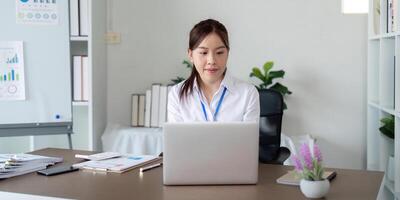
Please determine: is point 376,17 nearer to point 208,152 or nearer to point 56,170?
point 208,152

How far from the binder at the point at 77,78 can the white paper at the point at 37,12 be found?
0.39 metres

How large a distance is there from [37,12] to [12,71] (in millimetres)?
399

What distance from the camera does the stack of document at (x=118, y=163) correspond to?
166cm

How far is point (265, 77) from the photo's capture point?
3.26 metres

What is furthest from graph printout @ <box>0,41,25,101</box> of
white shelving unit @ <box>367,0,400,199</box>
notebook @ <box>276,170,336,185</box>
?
white shelving unit @ <box>367,0,400,199</box>

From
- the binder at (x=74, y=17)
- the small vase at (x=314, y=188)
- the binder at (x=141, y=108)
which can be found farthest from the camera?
the binder at (x=141, y=108)

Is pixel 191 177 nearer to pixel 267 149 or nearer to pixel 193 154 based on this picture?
pixel 193 154

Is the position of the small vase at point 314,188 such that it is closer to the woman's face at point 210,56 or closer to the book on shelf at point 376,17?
the woman's face at point 210,56

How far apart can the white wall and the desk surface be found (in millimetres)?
1838

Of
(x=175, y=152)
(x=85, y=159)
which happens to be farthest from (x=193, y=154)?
(x=85, y=159)

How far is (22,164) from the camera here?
167cm

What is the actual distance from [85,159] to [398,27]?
5.81 feet

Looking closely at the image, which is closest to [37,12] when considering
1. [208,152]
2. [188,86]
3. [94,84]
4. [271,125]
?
[94,84]

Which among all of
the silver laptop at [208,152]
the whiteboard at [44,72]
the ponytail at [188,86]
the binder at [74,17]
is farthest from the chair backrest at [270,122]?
the binder at [74,17]
